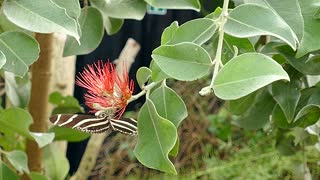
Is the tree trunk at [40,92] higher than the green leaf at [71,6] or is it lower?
lower

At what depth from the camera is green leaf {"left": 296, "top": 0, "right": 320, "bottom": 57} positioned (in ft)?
1.75

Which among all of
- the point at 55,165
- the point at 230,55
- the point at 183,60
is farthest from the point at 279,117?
the point at 55,165

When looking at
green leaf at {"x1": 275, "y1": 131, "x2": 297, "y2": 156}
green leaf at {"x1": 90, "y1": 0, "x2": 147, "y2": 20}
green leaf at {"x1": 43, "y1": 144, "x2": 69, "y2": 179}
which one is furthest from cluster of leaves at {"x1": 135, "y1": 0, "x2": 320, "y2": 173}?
green leaf at {"x1": 43, "y1": 144, "x2": 69, "y2": 179}

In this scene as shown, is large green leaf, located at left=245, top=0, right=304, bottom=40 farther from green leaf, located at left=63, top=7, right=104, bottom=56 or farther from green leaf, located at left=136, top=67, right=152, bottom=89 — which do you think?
green leaf, located at left=63, top=7, right=104, bottom=56

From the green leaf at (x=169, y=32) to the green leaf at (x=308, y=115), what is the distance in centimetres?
18

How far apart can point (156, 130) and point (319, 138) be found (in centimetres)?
39

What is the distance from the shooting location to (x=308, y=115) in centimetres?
69

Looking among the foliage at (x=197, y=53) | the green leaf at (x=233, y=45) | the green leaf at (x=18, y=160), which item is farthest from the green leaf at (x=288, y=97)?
the green leaf at (x=18, y=160)

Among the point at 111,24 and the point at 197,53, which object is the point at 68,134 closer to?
the point at 111,24

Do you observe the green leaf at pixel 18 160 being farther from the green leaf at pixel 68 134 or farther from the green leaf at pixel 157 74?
the green leaf at pixel 157 74

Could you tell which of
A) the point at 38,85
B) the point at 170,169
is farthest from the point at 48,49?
the point at 170,169

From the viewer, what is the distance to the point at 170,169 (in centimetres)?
51

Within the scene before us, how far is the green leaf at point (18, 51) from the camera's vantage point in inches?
22.0

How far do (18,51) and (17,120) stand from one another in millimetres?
222
